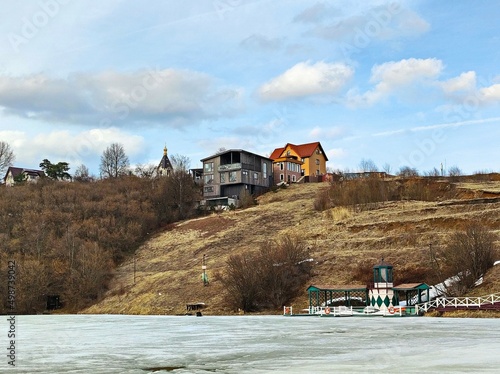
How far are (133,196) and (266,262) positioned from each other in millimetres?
55545

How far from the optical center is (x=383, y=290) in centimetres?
5009

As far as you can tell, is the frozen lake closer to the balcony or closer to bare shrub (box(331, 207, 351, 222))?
bare shrub (box(331, 207, 351, 222))

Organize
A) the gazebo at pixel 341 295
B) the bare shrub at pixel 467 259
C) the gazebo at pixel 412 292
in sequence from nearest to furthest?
the gazebo at pixel 412 292
the bare shrub at pixel 467 259
the gazebo at pixel 341 295

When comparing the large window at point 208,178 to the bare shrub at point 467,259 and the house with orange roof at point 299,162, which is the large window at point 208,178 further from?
the bare shrub at point 467,259

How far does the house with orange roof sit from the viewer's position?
128250 millimetres

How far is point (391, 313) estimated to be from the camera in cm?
4666

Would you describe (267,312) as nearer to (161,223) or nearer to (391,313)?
(391,313)

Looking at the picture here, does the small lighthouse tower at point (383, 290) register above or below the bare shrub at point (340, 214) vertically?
below

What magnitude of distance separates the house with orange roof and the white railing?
3193 inches

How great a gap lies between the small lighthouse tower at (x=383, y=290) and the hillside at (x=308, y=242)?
19.9 feet

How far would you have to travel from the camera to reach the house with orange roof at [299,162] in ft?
421

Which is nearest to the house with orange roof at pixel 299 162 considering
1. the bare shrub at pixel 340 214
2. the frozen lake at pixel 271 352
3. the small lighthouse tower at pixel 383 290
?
the bare shrub at pixel 340 214

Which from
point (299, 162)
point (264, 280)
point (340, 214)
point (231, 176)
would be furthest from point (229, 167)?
point (264, 280)

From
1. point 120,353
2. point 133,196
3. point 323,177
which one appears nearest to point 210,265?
point 133,196
